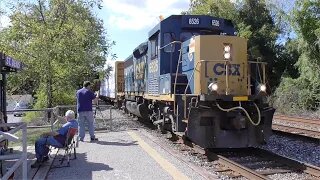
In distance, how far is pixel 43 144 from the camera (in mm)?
Result: 8805

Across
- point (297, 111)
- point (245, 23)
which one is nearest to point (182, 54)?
point (297, 111)

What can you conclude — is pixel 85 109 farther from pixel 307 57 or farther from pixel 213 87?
pixel 307 57

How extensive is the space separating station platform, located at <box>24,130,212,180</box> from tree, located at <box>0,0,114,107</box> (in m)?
8.55

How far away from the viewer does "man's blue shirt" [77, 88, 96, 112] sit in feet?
41.2

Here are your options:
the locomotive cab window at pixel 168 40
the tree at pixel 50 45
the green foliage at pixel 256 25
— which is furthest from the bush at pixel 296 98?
the locomotive cab window at pixel 168 40

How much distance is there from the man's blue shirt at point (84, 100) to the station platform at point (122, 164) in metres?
1.10

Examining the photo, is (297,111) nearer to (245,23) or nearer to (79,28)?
(79,28)

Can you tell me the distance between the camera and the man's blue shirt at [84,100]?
1255 cm

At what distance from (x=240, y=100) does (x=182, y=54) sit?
2.50 m

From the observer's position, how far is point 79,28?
20.3 m

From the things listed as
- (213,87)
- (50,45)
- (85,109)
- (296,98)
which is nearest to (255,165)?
(213,87)

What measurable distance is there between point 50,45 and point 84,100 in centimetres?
744

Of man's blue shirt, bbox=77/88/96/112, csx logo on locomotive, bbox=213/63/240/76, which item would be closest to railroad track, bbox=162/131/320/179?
csx logo on locomotive, bbox=213/63/240/76

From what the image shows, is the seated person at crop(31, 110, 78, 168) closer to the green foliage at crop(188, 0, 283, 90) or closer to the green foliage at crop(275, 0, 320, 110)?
the green foliage at crop(275, 0, 320, 110)
